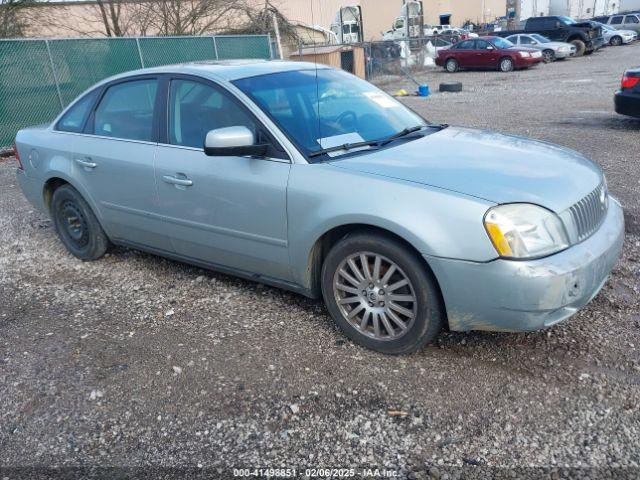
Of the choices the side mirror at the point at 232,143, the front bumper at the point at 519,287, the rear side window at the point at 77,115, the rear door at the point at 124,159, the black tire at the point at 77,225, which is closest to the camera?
the front bumper at the point at 519,287

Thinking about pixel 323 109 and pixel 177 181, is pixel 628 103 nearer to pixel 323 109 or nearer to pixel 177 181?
pixel 323 109

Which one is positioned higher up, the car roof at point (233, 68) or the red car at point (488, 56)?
the car roof at point (233, 68)

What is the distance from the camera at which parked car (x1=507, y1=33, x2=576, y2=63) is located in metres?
27.9

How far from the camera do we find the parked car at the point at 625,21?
128 ft

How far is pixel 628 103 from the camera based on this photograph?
944cm

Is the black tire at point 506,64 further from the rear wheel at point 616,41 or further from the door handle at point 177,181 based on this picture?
the door handle at point 177,181

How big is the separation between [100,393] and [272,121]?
1.89 m

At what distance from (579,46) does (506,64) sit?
7557 mm

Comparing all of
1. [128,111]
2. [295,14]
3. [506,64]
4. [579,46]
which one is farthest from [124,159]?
[295,14]

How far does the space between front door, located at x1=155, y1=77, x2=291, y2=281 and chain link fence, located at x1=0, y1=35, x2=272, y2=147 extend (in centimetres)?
834

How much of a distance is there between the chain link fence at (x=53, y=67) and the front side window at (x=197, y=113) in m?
8.34

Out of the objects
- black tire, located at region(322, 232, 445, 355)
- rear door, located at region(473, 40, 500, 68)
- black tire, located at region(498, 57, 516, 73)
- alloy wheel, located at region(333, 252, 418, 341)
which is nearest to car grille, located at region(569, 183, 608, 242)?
black tire, located at region(322, 232, 445, 355)

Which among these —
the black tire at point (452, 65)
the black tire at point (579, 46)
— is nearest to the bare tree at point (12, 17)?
the black tire at point (452, 65)

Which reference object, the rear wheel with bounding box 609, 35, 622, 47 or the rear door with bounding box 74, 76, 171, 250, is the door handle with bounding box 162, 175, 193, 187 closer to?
the rear door with bounding box 74, 76, 171, 250
